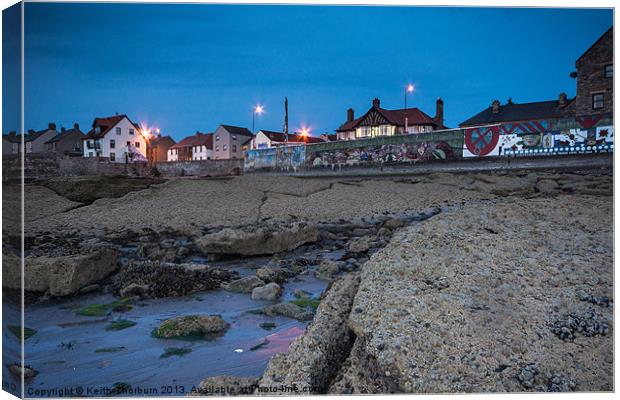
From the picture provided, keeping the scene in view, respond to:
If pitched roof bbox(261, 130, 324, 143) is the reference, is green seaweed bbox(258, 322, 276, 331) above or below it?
below

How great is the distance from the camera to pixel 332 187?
5.23 m

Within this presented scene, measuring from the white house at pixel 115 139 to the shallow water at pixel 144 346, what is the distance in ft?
5.46

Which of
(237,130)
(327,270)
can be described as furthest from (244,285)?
(237,130)

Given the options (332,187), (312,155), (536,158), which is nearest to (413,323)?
(536,158)

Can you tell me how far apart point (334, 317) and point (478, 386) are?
29.3 inches

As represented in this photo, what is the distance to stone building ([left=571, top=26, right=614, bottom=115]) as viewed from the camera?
2867mm

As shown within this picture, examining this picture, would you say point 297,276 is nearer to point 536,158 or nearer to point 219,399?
point 219,399

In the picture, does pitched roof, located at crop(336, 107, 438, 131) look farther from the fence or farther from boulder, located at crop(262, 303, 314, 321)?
boulder, located at crop(262, 303, 314, 321)

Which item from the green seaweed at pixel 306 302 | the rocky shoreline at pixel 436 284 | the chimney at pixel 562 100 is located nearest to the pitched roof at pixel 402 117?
the rocky shoreline at pixel 436 284

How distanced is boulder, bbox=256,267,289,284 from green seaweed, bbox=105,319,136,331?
1.12m

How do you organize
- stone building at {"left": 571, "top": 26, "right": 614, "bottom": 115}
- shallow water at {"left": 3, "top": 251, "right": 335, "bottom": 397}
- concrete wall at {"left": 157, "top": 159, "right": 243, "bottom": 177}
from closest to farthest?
1. shallow water at {"left": 3, "top": 251, "right": 335, "bottom": 397}
2. stone building at {"left": 571, "top": 26, "right": 614, "bottom": 115}
3. concrete wall at {"left": 157, "top": 159, "right": 243, "bottom": 177}

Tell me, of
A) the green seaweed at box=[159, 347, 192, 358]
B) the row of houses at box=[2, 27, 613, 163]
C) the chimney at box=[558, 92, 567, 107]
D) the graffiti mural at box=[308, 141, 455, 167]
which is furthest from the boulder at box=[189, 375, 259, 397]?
the chimney at box=[558, 92, 567, 107]

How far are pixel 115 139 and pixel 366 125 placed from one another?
2.62 meters

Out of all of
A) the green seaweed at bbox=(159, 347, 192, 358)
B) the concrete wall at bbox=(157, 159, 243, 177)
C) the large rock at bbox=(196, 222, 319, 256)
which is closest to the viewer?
the green seaweed at bbox=(159, 347, 192, 358)
